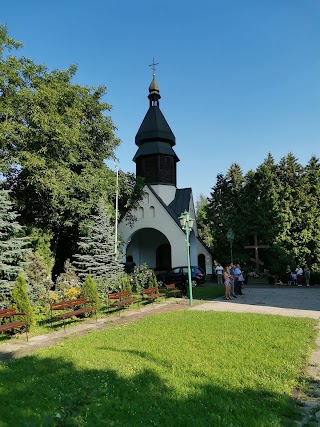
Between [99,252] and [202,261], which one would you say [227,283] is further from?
[202,261]

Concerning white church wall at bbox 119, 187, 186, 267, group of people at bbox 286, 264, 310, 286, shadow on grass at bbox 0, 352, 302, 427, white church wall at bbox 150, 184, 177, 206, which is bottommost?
shadow on grass at bbox 0, 352, 302, 427

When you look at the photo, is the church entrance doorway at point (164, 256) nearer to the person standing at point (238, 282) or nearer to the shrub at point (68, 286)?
the person standing at point (238, 282)

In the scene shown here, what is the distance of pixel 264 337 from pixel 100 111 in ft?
61.5

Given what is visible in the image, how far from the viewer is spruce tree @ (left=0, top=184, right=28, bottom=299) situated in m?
12.4

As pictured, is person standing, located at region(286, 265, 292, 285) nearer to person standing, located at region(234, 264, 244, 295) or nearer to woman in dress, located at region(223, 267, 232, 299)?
person standing, located at region(234, 264, 244, 295)

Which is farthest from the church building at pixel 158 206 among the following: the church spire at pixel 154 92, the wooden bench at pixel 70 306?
the wooden bench at pixel 70 306

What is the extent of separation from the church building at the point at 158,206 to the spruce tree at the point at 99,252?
28.7 feet

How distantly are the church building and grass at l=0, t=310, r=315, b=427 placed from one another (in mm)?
18787

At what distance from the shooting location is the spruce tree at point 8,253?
40.7 feet

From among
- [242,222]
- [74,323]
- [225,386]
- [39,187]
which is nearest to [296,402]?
[225,386]

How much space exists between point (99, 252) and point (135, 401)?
1400 cm

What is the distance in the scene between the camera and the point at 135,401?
4223 mm

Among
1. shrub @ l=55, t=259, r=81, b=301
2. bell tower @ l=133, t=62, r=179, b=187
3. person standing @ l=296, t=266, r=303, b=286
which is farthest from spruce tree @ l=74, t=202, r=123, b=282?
person standing @ l=296, t=266, r=303, b=286

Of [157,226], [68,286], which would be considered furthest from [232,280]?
[157,226]
